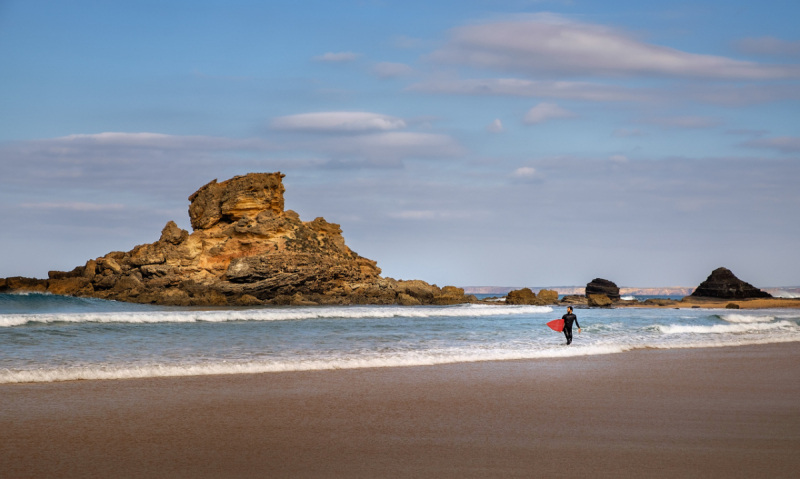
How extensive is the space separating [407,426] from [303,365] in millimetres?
4898

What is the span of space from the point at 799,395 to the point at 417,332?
39.5 ft

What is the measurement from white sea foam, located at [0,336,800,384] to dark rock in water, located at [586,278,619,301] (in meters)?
40.8

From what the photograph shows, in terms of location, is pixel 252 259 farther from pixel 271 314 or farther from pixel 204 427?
pixel 204 427

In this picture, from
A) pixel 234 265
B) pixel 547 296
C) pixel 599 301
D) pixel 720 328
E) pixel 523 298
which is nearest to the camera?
pixel 720 328

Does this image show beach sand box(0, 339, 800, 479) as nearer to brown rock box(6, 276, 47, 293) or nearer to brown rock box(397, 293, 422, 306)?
brown rock box(397, 293, 422, 306)

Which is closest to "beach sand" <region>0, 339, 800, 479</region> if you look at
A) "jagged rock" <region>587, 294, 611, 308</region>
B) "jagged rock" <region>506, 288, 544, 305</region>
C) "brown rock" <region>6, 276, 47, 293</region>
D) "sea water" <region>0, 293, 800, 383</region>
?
"sea water" <region>0, 293, 800, 383</region>

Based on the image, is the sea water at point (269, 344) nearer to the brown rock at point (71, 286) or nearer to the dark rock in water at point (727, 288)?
the brown rock at point (71, 286)

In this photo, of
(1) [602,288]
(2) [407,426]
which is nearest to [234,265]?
(1) [602,288]

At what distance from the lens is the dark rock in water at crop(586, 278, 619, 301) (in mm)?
53812

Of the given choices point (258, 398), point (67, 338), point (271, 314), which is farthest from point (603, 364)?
point (271, 314)

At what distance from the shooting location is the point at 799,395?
7609 millimetres

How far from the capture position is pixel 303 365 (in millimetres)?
10445

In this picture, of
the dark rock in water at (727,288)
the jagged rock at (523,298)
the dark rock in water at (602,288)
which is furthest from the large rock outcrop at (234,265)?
the dark rock in water at (727,288)

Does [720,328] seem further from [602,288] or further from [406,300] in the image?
[602,288]
